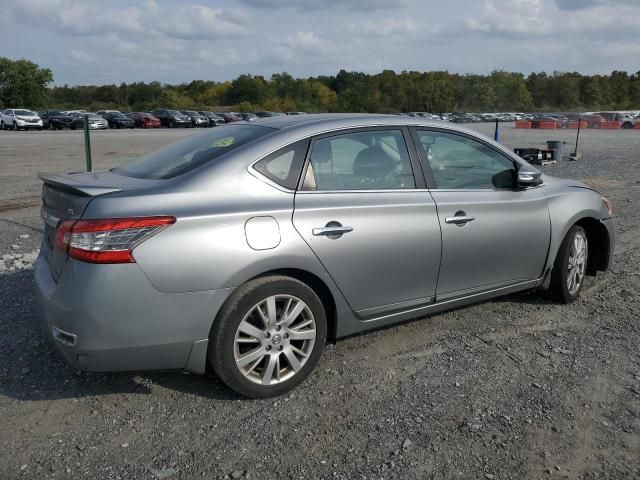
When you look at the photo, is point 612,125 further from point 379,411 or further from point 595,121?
point 379,411

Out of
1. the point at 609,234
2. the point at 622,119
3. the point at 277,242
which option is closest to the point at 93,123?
the point at 622,119

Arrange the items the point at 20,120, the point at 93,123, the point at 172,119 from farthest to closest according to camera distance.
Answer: the point at 172,119 → the point at 93,123 → the point at 20,120

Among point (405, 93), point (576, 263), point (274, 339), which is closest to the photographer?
point (274, 339)

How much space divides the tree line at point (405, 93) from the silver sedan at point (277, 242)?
316 feet

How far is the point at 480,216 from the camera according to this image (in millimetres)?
4375

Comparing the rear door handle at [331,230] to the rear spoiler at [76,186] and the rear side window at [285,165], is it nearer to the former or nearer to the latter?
the rear side window at [285,165]

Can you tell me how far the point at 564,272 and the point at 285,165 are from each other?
273 centimetres

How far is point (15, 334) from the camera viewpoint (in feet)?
14.7

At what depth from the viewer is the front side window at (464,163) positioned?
4.31 meters

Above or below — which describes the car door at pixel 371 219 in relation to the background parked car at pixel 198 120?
above

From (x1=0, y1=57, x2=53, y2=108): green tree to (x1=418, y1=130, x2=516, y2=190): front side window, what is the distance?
305 ft

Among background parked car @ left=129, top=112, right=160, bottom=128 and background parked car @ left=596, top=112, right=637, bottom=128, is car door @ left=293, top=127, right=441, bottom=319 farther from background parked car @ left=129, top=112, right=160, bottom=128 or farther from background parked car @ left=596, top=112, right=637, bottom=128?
background parked car @ left=596, top=112, right=637, bottom=128

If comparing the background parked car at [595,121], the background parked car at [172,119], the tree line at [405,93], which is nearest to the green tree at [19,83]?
the tree line at [405,93]

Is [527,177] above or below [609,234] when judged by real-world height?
above
